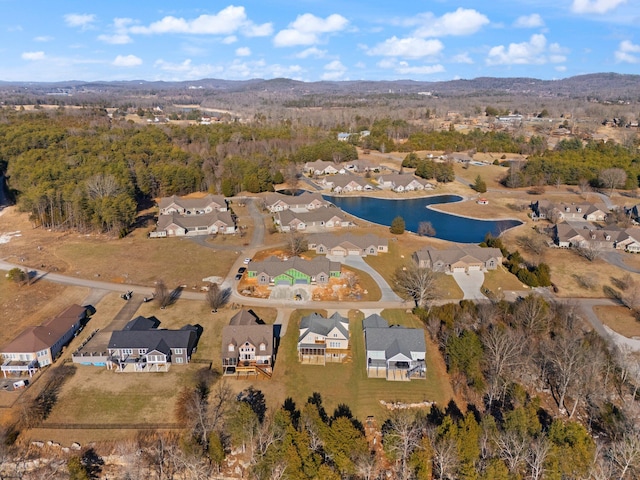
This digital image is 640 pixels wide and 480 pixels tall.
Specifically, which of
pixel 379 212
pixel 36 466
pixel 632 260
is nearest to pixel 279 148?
pixel 379 212

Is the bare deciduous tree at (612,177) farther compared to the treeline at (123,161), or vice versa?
the bare deciduous tree at (612,177)

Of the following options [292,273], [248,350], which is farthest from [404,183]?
[248,350]

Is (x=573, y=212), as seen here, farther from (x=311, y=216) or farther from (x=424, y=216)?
(x=311, y=216)

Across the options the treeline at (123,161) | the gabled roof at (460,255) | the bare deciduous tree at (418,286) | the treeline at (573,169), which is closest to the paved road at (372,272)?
the bare deciduous tree at (418,286)

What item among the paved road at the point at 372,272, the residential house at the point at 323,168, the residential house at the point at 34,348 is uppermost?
the residential house at the point at 323,168

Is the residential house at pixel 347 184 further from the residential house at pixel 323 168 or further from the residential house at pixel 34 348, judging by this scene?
the residential house at pixel 34 348

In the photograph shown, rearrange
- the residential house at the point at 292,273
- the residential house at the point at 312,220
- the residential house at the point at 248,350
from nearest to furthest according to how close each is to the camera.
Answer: the residential house at the point at 248,350 < the residential house at the point at 292,273 < the residential house at the point at 312,220

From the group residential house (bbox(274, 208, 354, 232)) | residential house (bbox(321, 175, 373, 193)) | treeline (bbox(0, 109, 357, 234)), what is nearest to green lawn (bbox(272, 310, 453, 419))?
residential house (bbox(274, 208, 354, 232))
